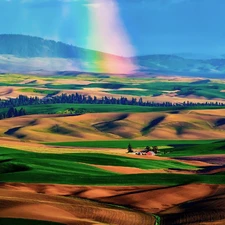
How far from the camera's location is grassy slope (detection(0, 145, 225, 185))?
53.7m

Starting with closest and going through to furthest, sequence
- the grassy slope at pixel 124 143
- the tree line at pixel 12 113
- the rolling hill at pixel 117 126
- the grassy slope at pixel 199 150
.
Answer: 1. the grassy slope at pixel 199 150
2. the grassy slope at pixel 124 143
3. the rolling hill at pixel 117 126
4. the tree line at pixel 12 113

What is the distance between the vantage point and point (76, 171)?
196 feet

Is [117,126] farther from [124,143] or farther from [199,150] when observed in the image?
[199,150]

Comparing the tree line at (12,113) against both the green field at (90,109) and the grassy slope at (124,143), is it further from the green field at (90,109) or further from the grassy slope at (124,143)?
the grassy slope at (124,143)

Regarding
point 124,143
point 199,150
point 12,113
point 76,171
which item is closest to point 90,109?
point 12,113

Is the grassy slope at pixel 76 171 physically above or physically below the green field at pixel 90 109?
below

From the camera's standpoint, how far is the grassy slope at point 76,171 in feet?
176

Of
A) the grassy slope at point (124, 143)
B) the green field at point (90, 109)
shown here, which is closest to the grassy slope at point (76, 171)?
the grassy slope at point (124, 143)

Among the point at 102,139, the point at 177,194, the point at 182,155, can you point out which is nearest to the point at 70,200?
the point at 177,194

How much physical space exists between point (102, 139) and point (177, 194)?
208 feet

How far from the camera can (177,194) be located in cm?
4888

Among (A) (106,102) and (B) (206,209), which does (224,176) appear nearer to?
(B) (206,209)

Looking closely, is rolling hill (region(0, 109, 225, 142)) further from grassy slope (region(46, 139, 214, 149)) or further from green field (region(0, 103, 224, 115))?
green field (region(0, 103, 224, 115))

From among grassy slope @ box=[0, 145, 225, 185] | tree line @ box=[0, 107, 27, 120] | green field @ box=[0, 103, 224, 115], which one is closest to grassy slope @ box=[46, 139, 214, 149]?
grassy slope @ box=[0, 145, 225, 185]
